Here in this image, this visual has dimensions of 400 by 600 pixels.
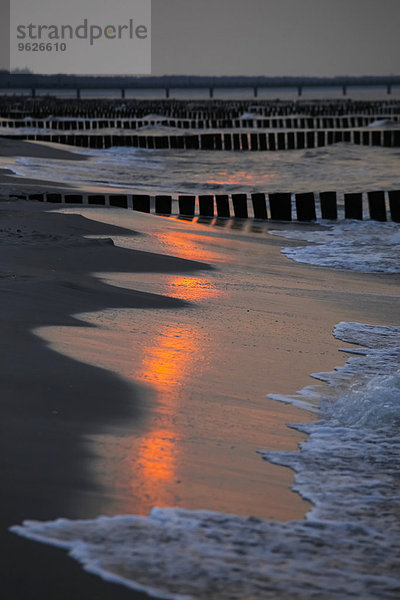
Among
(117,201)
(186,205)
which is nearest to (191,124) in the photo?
(186,205)

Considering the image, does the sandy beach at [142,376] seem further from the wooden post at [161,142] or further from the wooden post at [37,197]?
the wooden post at [161,142]

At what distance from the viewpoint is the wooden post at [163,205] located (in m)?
12.8

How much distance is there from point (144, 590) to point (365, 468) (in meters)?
1.35

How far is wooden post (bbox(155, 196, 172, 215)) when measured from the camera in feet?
41.9

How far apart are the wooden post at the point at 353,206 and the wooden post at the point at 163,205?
2.80m

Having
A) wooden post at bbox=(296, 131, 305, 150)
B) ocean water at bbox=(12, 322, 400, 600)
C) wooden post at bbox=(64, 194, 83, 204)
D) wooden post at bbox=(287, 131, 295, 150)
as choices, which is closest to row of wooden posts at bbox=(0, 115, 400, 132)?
wooden post at bbox=(296, 131, 305, 150)

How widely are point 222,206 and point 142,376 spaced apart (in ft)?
30.2

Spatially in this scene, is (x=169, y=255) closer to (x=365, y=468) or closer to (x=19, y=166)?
(x=365, y=468)

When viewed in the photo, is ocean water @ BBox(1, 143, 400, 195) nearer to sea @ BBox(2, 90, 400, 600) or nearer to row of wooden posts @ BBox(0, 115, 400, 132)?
sea @ BBox(2, 90, 400, 600)

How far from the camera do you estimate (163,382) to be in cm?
426

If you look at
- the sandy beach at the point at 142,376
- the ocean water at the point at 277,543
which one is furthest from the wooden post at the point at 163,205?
the ocean water at the point at 277,543

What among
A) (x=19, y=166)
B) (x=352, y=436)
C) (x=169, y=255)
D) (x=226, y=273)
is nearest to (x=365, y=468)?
(x=352, y=436)

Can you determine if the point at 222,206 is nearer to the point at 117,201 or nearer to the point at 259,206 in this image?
the point at 259,206

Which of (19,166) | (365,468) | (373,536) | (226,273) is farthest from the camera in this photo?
(19,166)
